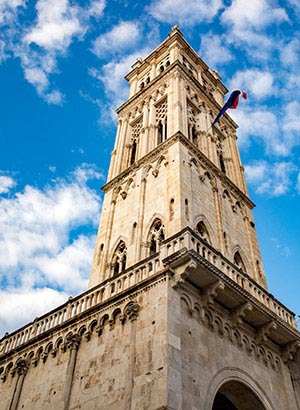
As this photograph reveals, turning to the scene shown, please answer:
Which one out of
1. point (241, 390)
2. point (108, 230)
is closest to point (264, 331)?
point (241, 390)

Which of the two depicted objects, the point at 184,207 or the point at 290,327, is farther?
the point at 184,207

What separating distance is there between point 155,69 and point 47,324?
70.3ft

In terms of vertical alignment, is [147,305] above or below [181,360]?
above

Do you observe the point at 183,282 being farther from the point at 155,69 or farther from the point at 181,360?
the point at 155,69

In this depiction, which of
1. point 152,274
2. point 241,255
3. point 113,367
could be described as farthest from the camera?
point 241,255

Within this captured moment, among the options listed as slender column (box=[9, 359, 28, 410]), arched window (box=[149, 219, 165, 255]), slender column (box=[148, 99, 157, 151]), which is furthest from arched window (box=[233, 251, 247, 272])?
slender column (box=[9, 359, 28, 410])

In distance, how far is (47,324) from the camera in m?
17.9

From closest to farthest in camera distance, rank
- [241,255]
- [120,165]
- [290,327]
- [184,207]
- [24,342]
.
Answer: [290,327]
[24,342]
[184,207]
[241,255]
[120,165]

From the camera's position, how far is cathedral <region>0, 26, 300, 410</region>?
13094 mm

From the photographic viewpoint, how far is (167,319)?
13.1 meters

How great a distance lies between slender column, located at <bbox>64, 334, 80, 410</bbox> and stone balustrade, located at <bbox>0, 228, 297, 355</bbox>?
36.8 inches

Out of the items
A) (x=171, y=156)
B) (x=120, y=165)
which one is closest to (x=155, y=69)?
(x=120, y=165)

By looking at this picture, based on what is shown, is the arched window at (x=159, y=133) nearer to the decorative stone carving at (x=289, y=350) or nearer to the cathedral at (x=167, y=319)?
the cathedral at (x=167, y=319)

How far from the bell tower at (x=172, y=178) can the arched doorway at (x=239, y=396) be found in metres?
6.15
